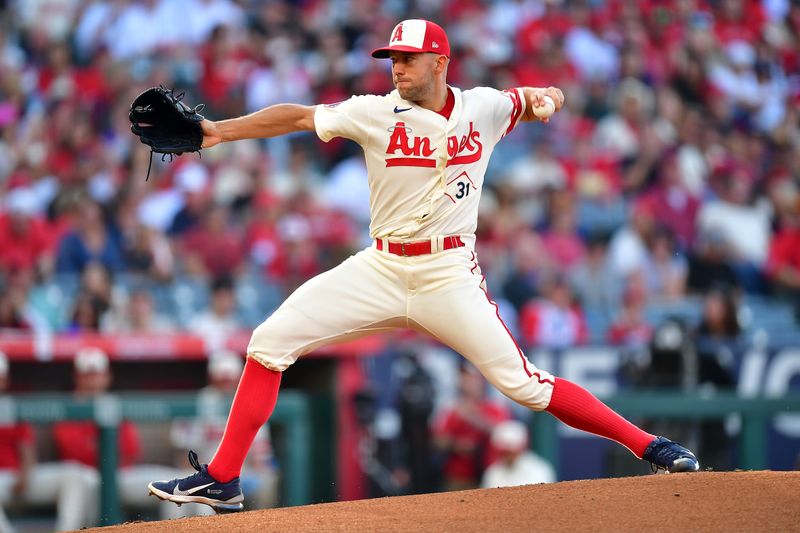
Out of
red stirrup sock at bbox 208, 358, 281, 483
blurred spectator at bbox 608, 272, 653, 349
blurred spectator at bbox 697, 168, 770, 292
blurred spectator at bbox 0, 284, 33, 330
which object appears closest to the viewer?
red stirrup sock at bbox 208, 358, 281, 483

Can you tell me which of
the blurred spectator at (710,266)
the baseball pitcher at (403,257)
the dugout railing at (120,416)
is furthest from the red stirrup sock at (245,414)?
the blurred spectator at (710,266)

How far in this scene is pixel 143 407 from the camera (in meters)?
7.58

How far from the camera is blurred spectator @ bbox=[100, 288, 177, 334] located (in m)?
8.73

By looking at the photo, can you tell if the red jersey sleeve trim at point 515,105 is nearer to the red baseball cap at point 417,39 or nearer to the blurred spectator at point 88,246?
the red baseball cap at point 417,39

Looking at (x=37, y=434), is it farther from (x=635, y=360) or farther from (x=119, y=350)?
(x=635, y=360)

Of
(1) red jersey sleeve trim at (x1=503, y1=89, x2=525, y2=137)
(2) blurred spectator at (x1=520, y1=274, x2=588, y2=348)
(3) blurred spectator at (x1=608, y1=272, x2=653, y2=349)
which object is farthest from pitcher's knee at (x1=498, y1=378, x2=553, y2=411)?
(2) blurred spectator at (x1=520, y1=274, x2=588, y2=348)

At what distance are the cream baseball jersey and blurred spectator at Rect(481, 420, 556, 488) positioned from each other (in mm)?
3361

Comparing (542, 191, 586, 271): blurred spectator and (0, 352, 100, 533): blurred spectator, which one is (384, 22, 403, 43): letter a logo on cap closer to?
(0, 352, 100, 533): blurred spectator

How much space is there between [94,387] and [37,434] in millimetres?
486

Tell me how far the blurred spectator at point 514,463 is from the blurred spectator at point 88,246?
3.34 metres

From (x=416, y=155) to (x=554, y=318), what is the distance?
16.0 feet

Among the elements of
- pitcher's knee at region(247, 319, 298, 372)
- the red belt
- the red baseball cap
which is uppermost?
the red baseball cap

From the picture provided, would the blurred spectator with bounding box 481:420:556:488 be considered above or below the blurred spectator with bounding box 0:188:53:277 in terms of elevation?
below

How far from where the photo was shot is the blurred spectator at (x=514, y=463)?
7977mm
